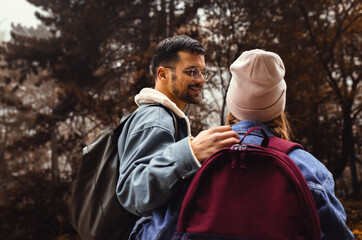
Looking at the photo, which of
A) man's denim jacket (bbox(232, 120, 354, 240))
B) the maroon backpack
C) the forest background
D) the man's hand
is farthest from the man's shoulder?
the forest background

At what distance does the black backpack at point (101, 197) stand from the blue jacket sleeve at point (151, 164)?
0.09 meters

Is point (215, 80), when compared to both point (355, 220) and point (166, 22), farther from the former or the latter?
point (355, 220)

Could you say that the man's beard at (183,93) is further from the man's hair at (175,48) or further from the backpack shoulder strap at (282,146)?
the backpack shoulder strap at (282,146)

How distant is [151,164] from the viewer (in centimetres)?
111

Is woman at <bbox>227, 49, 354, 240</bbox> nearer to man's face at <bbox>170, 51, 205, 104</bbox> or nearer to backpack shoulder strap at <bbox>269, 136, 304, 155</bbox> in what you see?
backpack shoulder strap at <bbox>269, 136, 304, 155</bbox>

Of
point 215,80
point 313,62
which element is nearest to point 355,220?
point 313,62

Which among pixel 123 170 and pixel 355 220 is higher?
pixel 123 170

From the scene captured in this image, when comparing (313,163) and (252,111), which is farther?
(252,111)

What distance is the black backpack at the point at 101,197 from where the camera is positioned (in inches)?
51.9

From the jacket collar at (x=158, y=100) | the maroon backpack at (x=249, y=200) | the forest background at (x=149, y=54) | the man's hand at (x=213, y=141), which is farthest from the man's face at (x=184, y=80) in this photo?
the forest background at (x=149, y=54)

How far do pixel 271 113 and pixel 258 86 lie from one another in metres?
0.15

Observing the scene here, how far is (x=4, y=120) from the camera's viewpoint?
47.3 feet

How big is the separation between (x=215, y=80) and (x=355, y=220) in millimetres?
5281

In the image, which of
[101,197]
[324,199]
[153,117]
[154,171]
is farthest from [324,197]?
[101,197]
